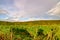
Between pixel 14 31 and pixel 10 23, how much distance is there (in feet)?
0.39

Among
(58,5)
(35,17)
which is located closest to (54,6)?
(58,5)

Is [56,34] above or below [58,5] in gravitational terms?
below

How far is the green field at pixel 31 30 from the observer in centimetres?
293

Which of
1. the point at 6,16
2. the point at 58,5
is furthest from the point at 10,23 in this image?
the point at 58,5

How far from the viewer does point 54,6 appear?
2.97m

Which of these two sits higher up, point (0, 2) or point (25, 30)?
point (0, 2)

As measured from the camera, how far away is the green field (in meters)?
2.93

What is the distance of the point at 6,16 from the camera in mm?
2977

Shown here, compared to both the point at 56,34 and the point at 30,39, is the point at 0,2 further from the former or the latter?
the point at 56,34

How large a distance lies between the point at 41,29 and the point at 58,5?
392mm

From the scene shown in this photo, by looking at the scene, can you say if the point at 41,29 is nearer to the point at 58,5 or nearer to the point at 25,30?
the point at 25,30

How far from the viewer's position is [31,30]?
2.95 m

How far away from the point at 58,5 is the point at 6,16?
71 cm

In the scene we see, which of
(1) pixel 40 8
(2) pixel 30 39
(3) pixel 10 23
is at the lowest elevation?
(2) pixel 30 39
